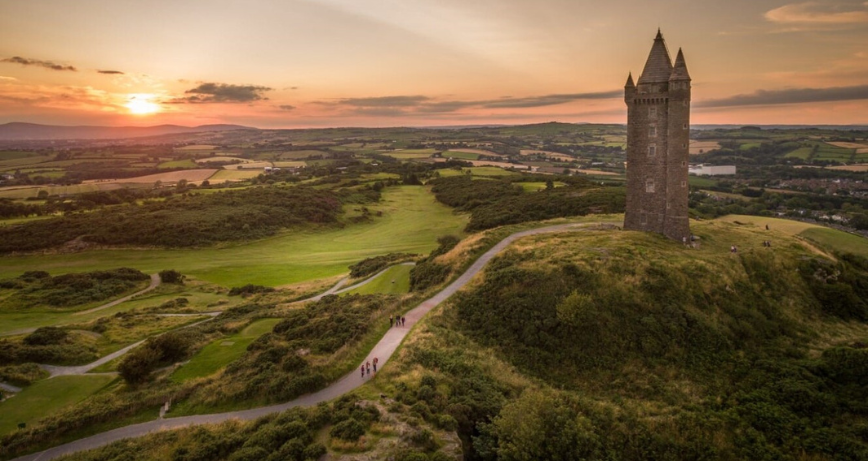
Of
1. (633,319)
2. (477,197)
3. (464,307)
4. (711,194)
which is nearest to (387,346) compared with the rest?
(464,307)

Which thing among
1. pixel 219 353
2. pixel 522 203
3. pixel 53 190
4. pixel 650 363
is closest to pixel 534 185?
pixel 522 203

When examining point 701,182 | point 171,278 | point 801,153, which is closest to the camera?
point 171,278

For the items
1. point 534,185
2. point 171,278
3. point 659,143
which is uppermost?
point 659,143

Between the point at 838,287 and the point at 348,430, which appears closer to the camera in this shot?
the point at 348,430

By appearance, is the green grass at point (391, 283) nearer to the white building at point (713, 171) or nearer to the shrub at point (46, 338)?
the shrub at point (46, 338)

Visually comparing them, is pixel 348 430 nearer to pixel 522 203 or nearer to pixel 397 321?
pixel 397 321

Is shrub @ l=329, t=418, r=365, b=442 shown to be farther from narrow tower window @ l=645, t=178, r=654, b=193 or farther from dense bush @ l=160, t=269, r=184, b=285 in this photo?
dense bush @ l=160, t=269, r=184, b=285

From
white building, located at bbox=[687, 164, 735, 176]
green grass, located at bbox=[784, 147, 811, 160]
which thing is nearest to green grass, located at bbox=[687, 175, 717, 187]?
white building, located at bbox=[687, 164, 735, 176]

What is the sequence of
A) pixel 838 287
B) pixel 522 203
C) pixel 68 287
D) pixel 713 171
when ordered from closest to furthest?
pixel 838 287 → pixel 68 287 → pixel 522 203 → pixel 713 171
